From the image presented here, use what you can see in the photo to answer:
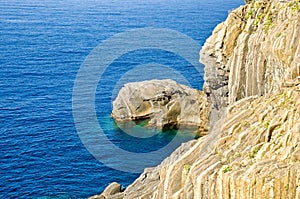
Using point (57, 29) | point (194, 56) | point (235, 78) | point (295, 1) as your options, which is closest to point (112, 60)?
point (194, 56)

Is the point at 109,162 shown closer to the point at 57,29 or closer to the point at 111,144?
the point at 111,144

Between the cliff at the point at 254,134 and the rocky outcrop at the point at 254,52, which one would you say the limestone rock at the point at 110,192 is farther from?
the rocky outcrop at the point at 254,52

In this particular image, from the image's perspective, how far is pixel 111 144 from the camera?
6988 cm

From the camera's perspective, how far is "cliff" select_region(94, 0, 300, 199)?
2966cm

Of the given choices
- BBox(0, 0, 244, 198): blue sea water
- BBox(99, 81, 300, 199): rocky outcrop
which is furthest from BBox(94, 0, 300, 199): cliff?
BBox(0, 0, 244, 198): blue sea water

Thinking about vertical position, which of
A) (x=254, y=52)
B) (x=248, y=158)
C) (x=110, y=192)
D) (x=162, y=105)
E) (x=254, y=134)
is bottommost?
(x=248, y=158)

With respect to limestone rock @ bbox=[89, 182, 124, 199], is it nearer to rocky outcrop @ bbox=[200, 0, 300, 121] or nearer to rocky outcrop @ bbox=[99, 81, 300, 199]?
rocky outcrop @ bbox=[99, 81, 300, 199]

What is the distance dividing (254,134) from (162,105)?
4495cm

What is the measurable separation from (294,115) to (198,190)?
7434 mm

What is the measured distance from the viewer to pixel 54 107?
271ft

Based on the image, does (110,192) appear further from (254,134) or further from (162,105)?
(162,105)

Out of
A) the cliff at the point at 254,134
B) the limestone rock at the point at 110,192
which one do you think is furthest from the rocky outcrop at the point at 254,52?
the limestone rock at the point at 110,192

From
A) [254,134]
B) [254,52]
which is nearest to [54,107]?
[254,52]

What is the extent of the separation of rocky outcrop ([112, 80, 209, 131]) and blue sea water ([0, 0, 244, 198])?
9.04 feet
